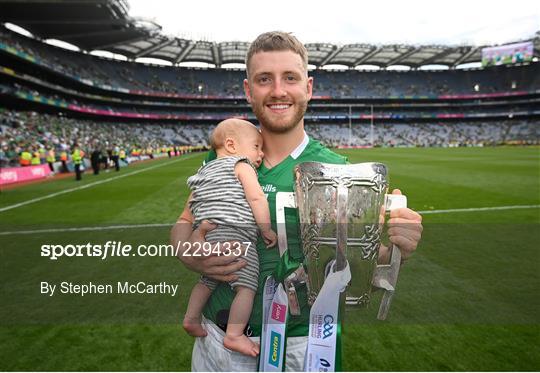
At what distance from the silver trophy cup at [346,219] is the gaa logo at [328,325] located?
0.11m

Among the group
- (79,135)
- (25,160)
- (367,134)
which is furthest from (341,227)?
(367,134)

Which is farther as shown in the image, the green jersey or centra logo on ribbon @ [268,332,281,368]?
the green jersey

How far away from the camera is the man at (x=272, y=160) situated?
4.75 ft

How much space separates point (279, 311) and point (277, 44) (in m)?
1.09

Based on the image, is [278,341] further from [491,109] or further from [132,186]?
[491,109]

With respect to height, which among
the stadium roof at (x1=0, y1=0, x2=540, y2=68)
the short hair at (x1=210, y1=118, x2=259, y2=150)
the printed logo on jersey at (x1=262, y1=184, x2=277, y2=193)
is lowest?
the printed logo on jersey at (x1=262, y1=184, x2=277, y2=193)

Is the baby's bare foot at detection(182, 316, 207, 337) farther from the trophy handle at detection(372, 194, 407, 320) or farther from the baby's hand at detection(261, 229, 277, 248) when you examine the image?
the trophy handle at detection(372, 194, 407, 320)

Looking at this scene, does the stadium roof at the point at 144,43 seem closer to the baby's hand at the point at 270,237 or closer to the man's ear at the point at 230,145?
the man's ear at the point at 230,145

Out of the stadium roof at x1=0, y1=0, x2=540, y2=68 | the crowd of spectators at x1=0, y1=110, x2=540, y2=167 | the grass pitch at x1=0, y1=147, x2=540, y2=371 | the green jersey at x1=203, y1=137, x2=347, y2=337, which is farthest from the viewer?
the crowd of spectators at x1=0, y1=110, x2=540, y2=167

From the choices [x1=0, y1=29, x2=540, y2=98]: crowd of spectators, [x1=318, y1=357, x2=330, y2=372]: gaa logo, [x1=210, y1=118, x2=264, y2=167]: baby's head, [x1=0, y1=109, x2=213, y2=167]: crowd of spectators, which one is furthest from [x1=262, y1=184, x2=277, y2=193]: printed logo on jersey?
[x1=0, y1=29, x2=540, y2=98]: crowd of spectators

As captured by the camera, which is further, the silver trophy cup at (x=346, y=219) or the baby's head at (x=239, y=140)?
the baby's head at (x=239, y=140)

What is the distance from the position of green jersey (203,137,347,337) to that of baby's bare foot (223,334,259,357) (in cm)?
9

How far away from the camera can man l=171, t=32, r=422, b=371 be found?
145 cm

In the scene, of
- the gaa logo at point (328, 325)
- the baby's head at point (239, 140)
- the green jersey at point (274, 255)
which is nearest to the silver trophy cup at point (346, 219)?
the gaa logo at point (328, 325)
